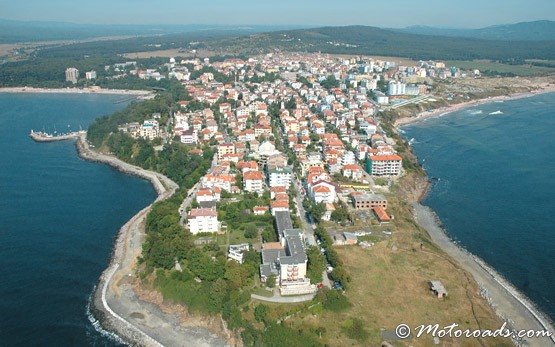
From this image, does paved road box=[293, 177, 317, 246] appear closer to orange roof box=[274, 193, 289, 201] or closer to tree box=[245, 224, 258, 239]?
orange roof box=[274, 193, 289, 201]

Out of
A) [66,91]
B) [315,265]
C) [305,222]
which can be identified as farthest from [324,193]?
[66,91]

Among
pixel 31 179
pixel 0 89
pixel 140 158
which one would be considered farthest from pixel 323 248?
pixel 0 89

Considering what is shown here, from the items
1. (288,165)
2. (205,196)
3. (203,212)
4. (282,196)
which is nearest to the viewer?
(203,212)

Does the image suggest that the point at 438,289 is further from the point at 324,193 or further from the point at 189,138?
the point at 189,138

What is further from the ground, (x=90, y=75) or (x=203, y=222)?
(x=90, y=75)

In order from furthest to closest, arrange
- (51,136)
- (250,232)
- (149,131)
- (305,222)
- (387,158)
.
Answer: (51,136)
(149,131)
(387,158)
(305,222)
(250,232)

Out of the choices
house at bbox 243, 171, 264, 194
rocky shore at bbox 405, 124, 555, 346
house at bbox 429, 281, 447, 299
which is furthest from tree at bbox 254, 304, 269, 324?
house at bbox 243, 171, 264, 194


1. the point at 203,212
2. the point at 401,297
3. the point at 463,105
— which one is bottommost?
the point at 463,105

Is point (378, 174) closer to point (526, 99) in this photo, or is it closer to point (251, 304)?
point (251, 304)
